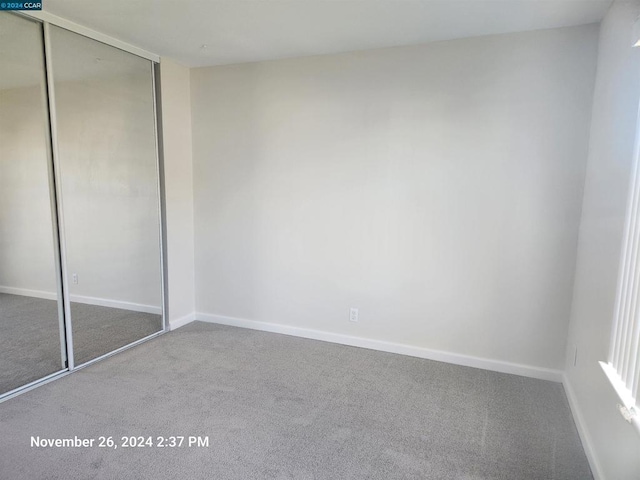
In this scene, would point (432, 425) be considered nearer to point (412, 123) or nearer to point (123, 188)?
point (412, 123)

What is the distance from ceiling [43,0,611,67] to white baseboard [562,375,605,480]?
96.8 inches

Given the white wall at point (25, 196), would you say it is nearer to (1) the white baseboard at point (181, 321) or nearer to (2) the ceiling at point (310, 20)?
(2) the ceiling at point (310, 20)

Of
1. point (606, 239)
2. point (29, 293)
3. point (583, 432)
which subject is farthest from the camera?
point (29, 293)

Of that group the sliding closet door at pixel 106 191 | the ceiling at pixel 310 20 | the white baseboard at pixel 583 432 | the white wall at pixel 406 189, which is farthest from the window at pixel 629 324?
the sliding closet door at pixel 106 191

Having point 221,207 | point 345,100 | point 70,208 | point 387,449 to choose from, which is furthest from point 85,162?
point 387,449

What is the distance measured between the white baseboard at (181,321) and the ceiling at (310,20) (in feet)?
8.31

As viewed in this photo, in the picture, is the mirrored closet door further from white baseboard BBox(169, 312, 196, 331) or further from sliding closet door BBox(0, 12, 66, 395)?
white baseboard BBox(169, 312, 196, 331)

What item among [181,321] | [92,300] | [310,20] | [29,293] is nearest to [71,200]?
[29,293]

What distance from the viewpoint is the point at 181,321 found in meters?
3.94

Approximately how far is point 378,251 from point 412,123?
1.09 m

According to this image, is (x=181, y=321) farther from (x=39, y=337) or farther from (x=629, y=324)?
(x=629, y=324)

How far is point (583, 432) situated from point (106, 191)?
375 cm

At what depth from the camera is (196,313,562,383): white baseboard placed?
295 centimetres

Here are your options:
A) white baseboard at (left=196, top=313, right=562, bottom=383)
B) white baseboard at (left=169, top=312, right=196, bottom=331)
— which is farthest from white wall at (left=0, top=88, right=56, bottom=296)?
white baseboard at (left=196, top=313, right=562, bottom=383)
